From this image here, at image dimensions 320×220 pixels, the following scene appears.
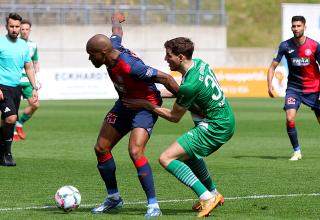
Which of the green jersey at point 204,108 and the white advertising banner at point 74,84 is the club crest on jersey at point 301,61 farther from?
the white advertising banner at point 74,84

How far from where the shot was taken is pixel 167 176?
40.0 ft

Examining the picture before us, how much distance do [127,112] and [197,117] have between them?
724 mm

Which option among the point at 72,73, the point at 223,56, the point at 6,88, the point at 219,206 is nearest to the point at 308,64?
Result: the point at 6,88

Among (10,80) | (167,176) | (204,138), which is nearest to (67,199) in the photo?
(204,138)

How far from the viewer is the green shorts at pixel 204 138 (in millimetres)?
8758

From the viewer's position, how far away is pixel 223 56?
46.1 metres

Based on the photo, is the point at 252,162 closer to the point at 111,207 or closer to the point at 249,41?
the point at 111,207

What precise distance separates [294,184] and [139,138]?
120 inches

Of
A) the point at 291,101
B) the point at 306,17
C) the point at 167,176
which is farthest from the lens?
the point at 306,17

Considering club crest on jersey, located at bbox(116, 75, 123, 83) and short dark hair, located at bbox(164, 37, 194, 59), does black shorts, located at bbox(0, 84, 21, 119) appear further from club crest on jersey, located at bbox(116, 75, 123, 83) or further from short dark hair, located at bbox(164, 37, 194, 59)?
short dark hair, located at bbox(164, 37, 194, 59)

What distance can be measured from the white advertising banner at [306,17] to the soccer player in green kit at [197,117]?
29523 millimetres

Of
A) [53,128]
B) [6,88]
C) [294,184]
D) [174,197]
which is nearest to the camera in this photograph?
[174,197]

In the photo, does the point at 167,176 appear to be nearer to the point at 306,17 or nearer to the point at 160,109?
the point at 160,109

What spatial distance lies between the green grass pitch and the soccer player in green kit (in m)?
0.33
